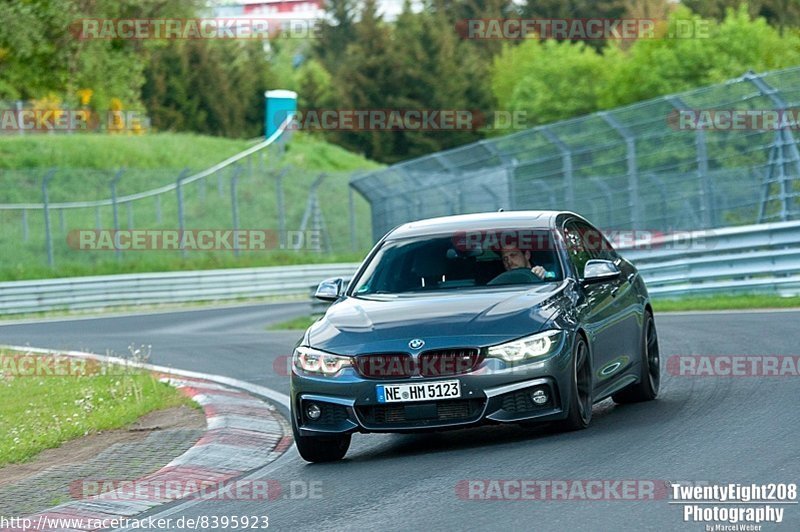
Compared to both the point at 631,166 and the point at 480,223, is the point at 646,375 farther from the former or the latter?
the point at 631,166

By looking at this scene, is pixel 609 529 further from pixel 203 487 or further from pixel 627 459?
pixel 203 487

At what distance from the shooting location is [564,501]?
23.2 feet

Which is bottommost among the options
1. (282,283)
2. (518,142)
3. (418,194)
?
(282,283)

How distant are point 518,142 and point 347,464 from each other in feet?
52.1

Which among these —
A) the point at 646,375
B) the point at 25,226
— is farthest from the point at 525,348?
the point at 25,226

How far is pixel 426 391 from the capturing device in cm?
864

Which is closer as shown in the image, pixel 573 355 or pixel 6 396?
pixel 573 355

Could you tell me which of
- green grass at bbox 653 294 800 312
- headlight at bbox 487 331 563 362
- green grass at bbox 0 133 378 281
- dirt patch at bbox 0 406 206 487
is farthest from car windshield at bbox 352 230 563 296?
green grass at bbox 0 133 378 281

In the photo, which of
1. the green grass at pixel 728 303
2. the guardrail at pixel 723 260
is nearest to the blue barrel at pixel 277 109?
the guardrail at pixel 723 260

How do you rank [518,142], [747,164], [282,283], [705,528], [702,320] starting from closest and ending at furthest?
1. [705,528]
2. [702,320]
3. [747,164]
4. [518,142]
5. [282,283]

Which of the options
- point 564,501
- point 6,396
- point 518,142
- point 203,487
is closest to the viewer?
point 564,501

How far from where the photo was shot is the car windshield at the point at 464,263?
978cm

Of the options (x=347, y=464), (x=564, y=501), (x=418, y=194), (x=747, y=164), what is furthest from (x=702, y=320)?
(x=418, y=194)

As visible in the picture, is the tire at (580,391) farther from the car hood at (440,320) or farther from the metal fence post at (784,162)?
the metal fence post at (784,162)
